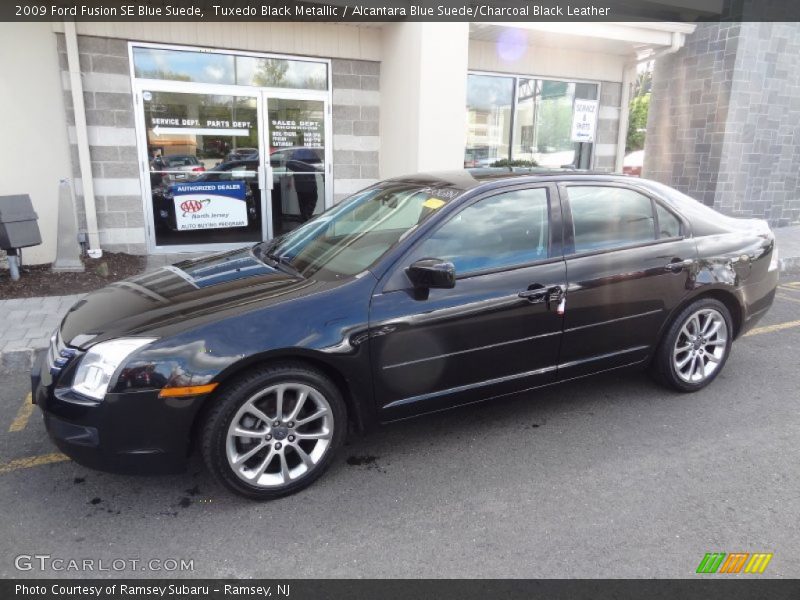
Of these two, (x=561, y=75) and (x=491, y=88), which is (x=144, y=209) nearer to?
(x=491, y=88)

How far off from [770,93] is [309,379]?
38.7 ft

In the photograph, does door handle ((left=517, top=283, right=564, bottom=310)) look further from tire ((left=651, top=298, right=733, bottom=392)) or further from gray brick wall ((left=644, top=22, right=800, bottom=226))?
gray brick wall ((left=644, top=22, right=800, bottom=226))

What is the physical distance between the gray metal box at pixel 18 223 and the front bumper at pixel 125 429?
4.83m

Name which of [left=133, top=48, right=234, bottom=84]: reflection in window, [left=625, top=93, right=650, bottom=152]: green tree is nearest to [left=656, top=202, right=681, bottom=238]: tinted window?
[left=133, top=48, right=234, bottom=84]: reflection in window

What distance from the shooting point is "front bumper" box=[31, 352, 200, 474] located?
2625 millimetres

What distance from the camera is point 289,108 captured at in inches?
334

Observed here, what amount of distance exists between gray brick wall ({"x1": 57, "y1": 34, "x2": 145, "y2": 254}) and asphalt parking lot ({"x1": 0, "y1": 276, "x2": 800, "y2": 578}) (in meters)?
4.39

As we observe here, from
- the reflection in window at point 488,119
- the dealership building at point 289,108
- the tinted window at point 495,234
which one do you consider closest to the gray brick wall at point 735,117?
the dealership building at point 289,108

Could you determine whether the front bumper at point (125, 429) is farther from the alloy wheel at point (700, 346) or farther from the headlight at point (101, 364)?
the alloy wheel at point (700, 346)

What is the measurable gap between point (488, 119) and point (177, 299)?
326 inches

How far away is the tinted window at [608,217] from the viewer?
362 cm

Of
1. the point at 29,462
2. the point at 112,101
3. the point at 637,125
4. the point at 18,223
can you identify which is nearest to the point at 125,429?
the point at 29,462

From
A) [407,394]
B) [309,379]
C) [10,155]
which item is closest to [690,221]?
[407,394]

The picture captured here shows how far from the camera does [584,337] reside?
3.60 m
